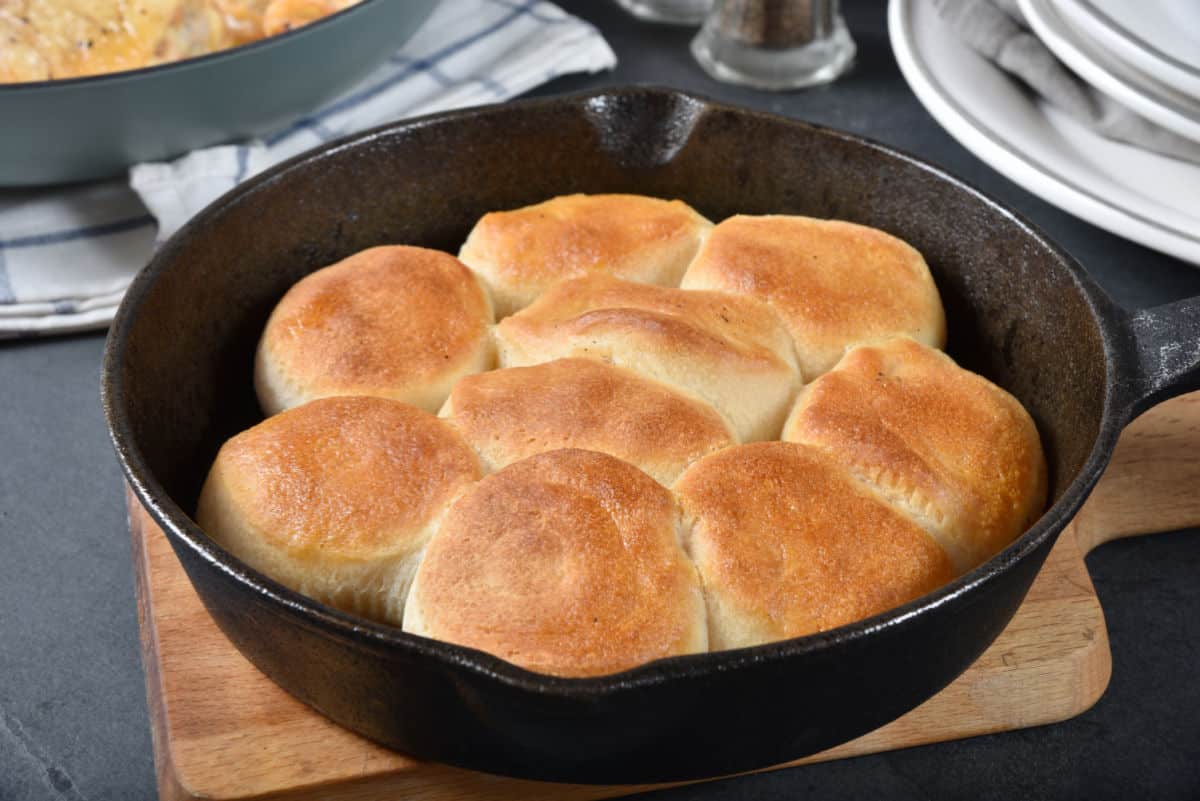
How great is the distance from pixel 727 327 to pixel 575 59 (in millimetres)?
860

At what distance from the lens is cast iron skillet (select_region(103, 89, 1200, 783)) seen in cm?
79

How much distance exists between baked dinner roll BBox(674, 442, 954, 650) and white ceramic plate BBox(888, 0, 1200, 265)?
52 centimetres

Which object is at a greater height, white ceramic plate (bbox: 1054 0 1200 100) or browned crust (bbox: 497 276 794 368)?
white ceramic plate (bbox: 1054 0 1200 100)

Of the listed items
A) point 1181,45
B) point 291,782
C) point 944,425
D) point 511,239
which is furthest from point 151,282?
point 1181,45

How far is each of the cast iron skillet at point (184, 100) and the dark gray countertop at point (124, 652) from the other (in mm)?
212

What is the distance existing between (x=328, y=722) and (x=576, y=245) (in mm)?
485

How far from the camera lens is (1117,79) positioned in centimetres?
130

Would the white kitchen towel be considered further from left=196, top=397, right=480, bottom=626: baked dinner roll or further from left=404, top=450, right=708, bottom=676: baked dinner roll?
left=404, top=450, right=708, bottom=676: baked dinner roll

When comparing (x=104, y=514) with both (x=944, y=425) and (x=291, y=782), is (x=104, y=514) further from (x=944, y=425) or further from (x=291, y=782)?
(x=944, y=425)

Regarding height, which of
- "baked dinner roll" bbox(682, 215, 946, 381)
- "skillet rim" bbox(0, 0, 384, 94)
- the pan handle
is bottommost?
"baked dinner roll" bbox(682, 215, 946, 381)

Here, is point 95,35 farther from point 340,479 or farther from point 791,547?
point 791,547

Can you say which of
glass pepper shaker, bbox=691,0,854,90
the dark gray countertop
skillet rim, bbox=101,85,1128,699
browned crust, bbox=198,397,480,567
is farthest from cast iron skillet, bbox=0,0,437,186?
browned crust, bbox=198,397,480,567

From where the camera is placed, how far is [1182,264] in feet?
5.11

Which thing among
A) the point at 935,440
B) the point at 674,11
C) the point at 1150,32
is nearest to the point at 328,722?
the point at 935,440
